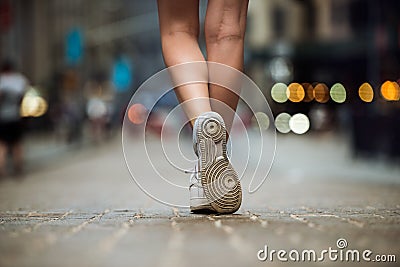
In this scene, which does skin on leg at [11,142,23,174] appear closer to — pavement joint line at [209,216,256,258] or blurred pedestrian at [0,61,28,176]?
blurred pedestrian at [0,61,28,176]

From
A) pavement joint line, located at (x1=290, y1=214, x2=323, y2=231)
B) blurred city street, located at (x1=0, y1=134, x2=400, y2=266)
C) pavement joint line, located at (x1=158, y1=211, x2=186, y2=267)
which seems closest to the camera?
pavement joint line, located at (x1=158, y1=211, x2=186, y2=267)

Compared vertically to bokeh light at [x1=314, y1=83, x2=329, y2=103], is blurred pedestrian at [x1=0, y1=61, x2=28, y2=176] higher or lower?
lower

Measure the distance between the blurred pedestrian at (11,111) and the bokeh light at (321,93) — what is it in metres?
39.3

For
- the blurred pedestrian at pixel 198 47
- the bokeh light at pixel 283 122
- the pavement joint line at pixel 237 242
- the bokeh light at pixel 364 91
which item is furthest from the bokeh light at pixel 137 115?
the pavement joint line at pixel 237 242

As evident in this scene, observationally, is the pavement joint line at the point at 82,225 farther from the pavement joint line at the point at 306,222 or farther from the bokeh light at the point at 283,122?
the bokeh light at the point at 283,122

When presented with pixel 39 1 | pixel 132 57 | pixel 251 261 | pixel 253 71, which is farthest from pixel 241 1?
pixel 132 57

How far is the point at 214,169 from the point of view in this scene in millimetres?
5039

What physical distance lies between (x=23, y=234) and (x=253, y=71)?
54.4m

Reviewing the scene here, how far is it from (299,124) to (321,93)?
905cm

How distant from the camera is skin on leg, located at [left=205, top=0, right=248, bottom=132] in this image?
550 centimetres

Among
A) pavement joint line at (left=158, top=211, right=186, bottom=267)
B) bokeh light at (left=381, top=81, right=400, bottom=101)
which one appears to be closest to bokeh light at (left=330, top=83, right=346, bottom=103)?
bokeh light at (left=381, top=81, right=400, bottom=101)

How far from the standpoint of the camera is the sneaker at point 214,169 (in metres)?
5.03

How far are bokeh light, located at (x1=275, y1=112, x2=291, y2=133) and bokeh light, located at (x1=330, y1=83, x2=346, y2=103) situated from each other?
4894 millimetres

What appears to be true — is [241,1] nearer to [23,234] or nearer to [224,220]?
[224,220]
